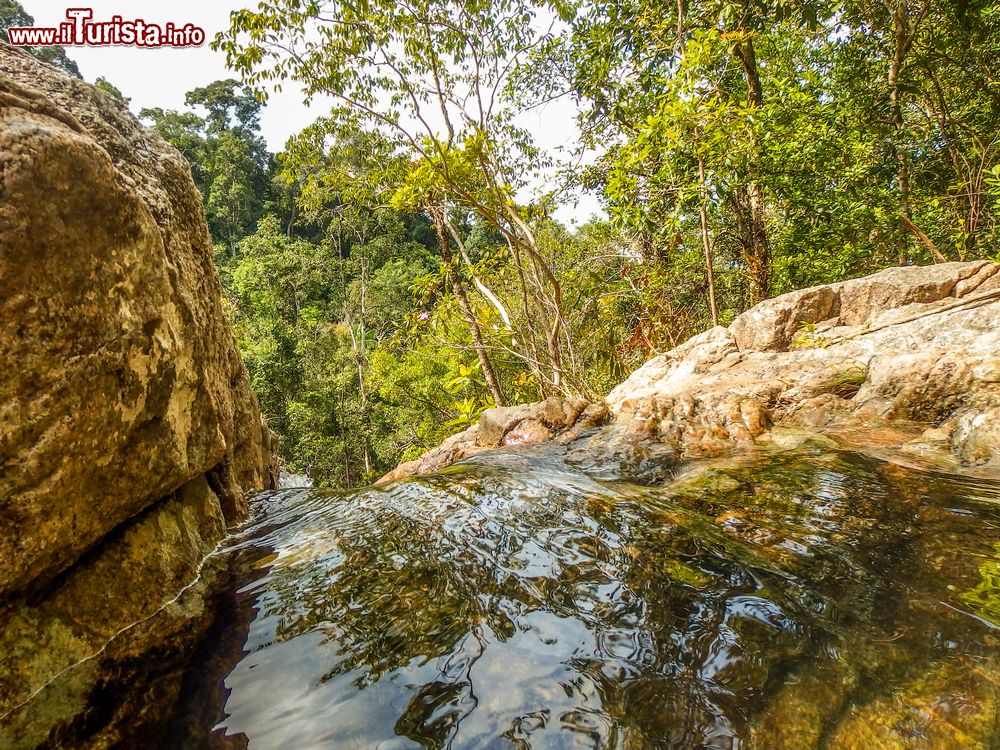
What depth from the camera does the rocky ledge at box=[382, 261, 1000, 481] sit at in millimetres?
2730

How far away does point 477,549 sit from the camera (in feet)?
6.67

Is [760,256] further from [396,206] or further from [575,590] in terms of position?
[575,590]

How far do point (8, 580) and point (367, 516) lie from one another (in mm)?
1517

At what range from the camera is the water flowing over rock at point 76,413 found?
1267 millimetres

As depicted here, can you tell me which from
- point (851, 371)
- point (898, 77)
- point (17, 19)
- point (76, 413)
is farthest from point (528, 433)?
point (17, 19)

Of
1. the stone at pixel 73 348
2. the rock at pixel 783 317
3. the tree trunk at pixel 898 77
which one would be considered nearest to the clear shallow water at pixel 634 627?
the stone at pixel 73 348

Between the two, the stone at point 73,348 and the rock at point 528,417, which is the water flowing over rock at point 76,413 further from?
the rock at point 528,417

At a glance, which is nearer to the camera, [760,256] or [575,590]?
[575,590]

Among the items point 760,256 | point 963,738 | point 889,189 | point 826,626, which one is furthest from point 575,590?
point 889,189

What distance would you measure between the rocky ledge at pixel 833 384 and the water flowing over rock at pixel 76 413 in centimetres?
326

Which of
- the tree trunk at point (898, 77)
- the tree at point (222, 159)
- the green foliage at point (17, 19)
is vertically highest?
the green foliage at point (17, 19)

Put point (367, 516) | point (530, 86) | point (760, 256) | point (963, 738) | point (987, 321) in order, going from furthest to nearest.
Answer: point (530, 86), point (760, 256), point (987, 321), point (367, 516), point (963, 738)

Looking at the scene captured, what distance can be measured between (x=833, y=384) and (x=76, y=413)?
4545 mm

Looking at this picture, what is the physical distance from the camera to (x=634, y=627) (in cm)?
141
